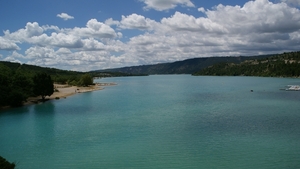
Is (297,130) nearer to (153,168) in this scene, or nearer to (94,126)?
(153,168)

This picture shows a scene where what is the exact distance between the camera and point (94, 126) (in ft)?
114

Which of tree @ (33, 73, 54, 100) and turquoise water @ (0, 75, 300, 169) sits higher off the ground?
tree @ (33, 73, 54, 100)

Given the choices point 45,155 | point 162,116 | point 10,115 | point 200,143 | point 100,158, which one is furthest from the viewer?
point 10,115

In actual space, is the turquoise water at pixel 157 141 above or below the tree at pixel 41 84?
below

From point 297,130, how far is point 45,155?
26.5m

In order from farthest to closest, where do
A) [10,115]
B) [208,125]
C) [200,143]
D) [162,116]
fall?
[10,115]
[162,116]
[208,125]
[200,143]

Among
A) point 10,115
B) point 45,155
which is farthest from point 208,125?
point 10,115

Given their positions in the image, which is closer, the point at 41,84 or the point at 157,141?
the point at 157,141

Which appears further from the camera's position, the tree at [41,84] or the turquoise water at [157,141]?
the tree at [41,84]

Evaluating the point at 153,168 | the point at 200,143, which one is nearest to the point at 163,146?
the point at 200,143

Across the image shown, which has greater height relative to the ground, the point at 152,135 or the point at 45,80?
the point at 45,80

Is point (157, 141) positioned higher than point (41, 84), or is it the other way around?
point (41, 84)

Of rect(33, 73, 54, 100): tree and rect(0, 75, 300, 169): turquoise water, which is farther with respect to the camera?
rect(33, 73, 54, 100): tree

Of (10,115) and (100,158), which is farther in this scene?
(10,115)
